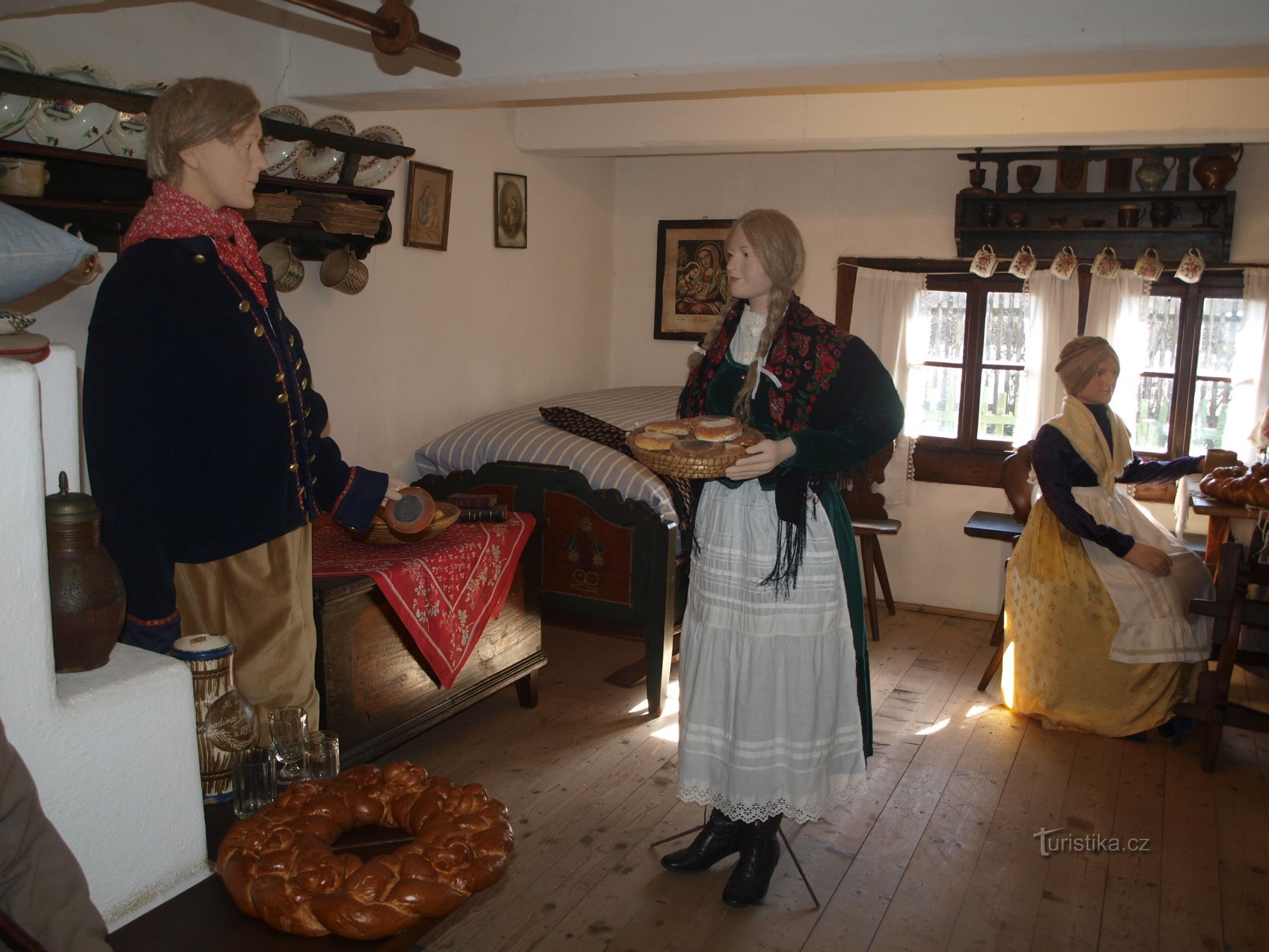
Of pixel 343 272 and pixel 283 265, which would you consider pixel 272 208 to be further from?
pixel 343 272

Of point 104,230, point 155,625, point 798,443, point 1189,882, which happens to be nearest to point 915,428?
point 1189,882

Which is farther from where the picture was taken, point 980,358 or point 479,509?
point 980,358

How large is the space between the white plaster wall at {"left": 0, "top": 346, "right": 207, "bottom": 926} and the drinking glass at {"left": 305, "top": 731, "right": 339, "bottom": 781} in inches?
7.1

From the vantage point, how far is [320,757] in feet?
5.40

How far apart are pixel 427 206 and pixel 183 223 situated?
88.7 inches

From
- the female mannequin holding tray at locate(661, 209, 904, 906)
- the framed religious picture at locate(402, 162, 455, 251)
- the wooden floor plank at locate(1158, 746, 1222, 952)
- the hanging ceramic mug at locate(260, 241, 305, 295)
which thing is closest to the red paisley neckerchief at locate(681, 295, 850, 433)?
the female mannequin holding tray at locate(661, 209, 904, 906)

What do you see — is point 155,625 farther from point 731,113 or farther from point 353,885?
point 731,113

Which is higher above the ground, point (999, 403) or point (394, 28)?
point (394, 28)

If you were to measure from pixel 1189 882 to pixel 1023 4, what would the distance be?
7.66 feet

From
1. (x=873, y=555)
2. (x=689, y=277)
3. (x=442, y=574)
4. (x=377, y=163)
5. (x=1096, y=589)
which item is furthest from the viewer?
(x=689, y=277)

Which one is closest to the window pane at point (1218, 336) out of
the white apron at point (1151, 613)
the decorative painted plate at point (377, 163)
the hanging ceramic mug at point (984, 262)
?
the hanging ceramic mug at point (984, 262)

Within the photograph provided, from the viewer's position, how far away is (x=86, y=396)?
1.86 m

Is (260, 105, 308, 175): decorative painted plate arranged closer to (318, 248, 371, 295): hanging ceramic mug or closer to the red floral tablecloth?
(318, 248, 371, 295): hanging ceramic mug

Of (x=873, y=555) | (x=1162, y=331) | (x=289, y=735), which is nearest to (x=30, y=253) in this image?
(x=289, y=735)
